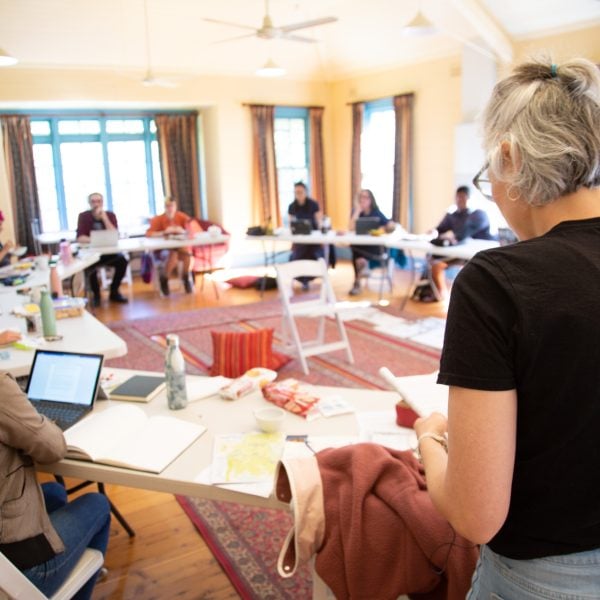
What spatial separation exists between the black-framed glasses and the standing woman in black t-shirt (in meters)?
0.03

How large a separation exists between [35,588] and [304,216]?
6791 mm

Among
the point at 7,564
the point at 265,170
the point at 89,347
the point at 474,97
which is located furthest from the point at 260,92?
the point at 7,564

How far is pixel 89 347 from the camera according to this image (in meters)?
2.89

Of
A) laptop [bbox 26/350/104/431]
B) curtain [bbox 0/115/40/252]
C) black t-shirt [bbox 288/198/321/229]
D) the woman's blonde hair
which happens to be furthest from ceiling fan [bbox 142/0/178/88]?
the woman's blonde hair

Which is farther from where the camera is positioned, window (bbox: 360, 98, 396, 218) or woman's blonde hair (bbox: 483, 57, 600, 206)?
window (bbox: 360, 98, 396, 218)

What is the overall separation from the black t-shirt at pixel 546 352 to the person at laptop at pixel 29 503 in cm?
125

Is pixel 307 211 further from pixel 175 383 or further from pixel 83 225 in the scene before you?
pixel 175 383

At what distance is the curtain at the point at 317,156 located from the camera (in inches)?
384

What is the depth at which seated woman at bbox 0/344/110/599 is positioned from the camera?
1.62 metres

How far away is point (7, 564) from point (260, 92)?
8.62 m

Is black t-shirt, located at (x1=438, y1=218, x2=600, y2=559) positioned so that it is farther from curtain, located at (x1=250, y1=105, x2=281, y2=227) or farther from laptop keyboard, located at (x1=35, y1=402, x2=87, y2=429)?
curtain, located at (x1=250, y1=105, x2=281, y2=227)

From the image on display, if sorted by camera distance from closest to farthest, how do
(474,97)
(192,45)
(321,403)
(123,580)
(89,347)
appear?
(321,403) → (123,580) → (89,347) → (474,97) → (192,45)

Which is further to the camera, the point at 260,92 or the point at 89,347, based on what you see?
the point at 260,92

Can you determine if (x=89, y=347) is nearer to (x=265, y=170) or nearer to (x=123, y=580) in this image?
(x=123, y=580)
